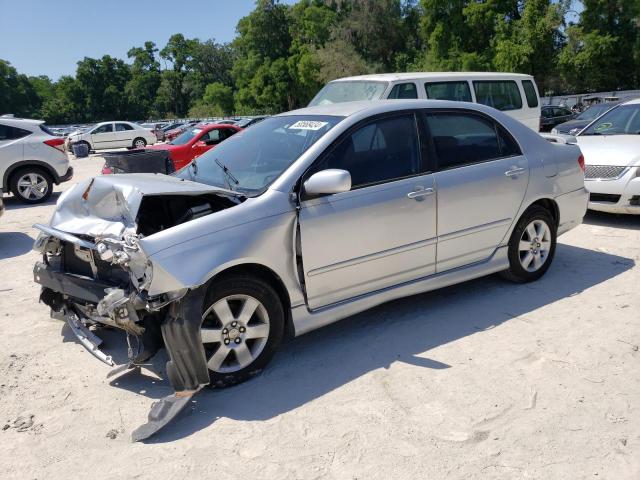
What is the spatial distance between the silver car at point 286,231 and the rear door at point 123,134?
89.1ft

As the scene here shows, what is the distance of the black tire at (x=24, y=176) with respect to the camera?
1114cm

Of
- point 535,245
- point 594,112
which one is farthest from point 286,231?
point 594,112

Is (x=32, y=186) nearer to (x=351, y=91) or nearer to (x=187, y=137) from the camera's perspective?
(x=187, y=137)

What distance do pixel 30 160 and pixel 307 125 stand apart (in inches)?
349

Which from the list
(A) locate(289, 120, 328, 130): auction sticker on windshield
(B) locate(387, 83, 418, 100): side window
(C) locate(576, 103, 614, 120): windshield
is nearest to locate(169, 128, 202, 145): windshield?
(B) locate(387, 83, 418, 100): side window

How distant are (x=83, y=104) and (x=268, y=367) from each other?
338ft

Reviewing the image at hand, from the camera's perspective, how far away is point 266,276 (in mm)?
3674

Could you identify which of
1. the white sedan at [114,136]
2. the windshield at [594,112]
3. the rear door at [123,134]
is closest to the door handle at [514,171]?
the windshield at [594,112]

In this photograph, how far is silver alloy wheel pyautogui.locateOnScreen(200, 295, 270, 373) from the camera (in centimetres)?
346

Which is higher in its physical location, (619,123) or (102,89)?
(102,89)

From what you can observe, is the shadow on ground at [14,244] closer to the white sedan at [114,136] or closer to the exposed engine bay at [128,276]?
the exposed engine bay at [128,276]

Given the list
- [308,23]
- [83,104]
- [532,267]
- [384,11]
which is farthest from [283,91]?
A: [532,267]

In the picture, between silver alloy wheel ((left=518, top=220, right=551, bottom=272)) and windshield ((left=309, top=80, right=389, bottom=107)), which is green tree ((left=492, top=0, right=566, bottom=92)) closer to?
windshield ((left=309, top=80, right=389, bottom=107))

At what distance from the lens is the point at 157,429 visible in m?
3.05
